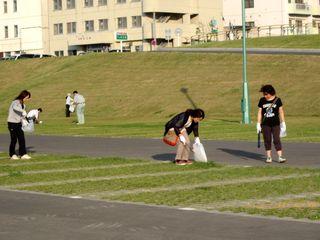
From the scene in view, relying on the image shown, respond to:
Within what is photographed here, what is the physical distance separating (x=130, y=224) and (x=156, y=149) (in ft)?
41.5

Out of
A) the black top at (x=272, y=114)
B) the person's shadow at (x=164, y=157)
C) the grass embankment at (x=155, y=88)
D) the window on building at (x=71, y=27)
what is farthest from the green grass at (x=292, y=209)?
the window on building at (x=71, y=27)

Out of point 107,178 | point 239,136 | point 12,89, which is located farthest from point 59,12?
point 107,178

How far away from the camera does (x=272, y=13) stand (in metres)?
96.9

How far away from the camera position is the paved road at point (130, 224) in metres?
9.84

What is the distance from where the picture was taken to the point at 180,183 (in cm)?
1500

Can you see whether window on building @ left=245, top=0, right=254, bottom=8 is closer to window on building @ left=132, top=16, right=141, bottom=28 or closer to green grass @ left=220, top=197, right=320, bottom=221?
window on building @ left=132, top=16, right=141, bottom=28

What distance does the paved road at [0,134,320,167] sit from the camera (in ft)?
64.7

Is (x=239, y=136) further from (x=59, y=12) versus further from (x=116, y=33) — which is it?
(x=59, y=12)

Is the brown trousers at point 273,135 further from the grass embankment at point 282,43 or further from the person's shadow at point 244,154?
→ the grass embankment at point 282,43

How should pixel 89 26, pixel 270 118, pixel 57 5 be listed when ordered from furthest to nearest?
pixel 57 5 < pixel 89 26 < pixel 270 118

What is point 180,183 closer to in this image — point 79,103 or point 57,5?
point 79,103

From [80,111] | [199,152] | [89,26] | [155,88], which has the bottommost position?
[199,152]

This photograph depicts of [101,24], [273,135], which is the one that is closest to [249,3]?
[101,24]

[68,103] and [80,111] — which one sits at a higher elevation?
[68,103]
